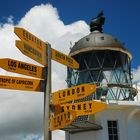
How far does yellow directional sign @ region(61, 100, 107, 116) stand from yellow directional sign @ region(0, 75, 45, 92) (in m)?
0.73

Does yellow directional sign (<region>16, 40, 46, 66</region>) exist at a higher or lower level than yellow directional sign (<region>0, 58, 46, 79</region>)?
higher

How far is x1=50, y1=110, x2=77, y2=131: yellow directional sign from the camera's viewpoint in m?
6.98

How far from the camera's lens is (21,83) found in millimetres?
7648

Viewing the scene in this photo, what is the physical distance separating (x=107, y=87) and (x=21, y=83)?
10.3m

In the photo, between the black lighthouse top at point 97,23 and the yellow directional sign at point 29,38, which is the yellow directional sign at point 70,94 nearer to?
the yellow directional sign at point 29,38

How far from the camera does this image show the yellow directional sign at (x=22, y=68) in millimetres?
7390

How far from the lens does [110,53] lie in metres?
18.3

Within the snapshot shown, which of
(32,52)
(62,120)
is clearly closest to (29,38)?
(32,52)

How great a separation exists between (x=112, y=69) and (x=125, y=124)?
9.94ft

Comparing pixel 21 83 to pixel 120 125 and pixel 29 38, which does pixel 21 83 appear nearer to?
pixel 29 38

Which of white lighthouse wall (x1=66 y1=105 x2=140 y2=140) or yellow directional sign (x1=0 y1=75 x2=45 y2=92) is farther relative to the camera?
white lighthouse wall (x1=66 y1=105 x2=140 y2=140)

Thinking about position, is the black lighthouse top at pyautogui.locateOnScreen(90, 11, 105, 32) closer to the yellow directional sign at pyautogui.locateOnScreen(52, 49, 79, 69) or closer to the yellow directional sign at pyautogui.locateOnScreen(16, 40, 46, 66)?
the yellow directional sign at pyautogui.locateOnScreen(52, 49, 79, 69)

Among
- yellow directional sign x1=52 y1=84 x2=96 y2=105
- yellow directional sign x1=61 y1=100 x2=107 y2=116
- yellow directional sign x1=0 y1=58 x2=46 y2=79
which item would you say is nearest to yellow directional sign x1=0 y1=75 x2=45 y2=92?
yellow directional sign x1=0 y1=58 x2=46 y2=79

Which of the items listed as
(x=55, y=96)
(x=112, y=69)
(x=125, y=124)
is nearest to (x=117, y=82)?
(x=112, y=69)
